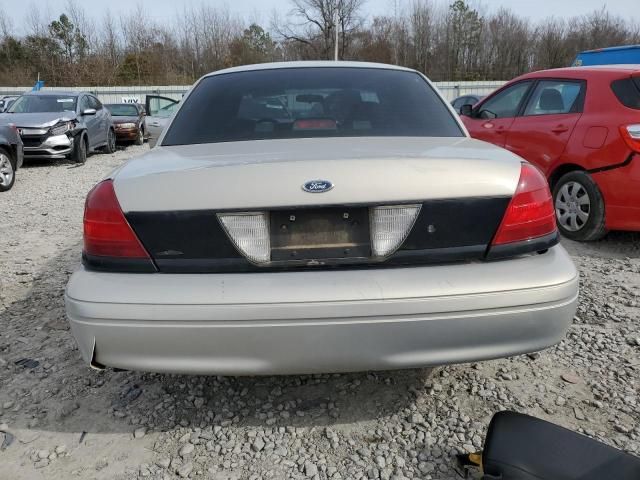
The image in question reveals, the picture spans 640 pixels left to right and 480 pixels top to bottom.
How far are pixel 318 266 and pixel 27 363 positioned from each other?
1.90 m

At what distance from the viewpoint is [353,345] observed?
176 cm

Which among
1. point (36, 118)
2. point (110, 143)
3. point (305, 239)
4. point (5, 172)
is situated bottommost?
point (110, 143)

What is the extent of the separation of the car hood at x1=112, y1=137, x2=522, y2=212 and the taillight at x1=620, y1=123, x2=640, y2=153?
2.80 m

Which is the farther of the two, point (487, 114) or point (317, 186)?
point (487, 114)

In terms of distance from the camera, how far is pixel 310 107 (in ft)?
8.96

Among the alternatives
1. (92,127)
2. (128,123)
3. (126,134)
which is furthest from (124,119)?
(92,127)

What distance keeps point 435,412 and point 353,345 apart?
78cm

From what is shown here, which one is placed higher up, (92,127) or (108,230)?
(108,230)

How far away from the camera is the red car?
4.21m

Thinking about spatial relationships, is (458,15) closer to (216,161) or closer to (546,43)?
(546,43)

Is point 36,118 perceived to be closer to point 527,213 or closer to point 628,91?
point 628,91

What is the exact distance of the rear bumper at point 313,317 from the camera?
173 cm

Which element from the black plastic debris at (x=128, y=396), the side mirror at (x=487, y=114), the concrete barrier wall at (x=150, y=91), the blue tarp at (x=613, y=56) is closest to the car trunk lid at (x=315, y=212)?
the black plastic debris at (x=128, y=396)

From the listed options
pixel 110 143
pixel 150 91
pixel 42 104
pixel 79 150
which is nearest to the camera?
pixel 79 150
